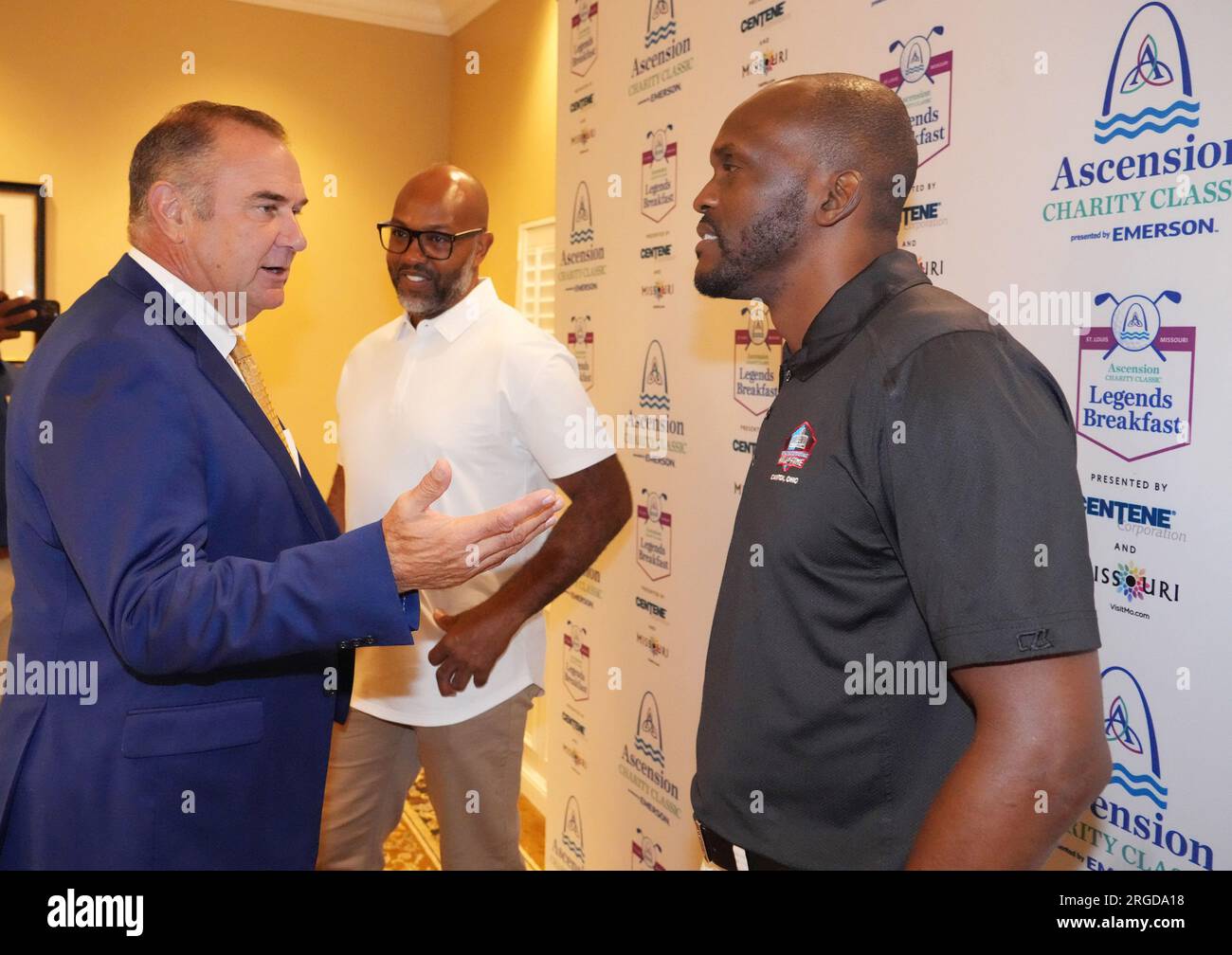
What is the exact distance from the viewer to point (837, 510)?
1203 millimetres

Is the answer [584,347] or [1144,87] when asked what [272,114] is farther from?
[1144,87]

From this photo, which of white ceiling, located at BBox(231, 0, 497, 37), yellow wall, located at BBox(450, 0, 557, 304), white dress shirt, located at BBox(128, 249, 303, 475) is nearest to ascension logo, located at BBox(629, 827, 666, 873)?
white dress shirt, located at BBox(128, 249, 303, 475)

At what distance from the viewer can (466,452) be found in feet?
7.79

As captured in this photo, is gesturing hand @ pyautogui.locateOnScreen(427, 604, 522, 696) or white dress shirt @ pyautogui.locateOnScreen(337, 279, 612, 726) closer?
gesturing hand @ pyautogui.locateOnScreen(427, 604, 522, 696)

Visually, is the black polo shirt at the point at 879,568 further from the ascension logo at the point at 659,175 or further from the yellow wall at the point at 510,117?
the yellow wall at the point at 510,117

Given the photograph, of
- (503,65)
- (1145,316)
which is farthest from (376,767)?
(503,65)

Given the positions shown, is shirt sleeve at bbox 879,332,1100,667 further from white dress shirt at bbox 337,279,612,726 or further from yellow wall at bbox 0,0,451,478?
yellow wall at bbox 0,0,451,478

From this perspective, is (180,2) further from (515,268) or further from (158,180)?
(158,180)

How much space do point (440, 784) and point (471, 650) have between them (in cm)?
37

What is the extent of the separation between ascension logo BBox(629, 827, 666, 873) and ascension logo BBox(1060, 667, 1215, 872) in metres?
1.44

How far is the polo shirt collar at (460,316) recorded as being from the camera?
2.53 meters

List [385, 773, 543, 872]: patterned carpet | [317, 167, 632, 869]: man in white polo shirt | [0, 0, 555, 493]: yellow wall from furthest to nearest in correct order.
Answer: [0, 0, 555, 493]: yellow wall, [385, 773, 543, 872]: patterned carpet, [317, 167, 632, 869]: man in white polo shirt

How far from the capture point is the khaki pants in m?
2.34

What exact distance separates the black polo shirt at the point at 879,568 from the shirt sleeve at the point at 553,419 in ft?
A: 3.14
